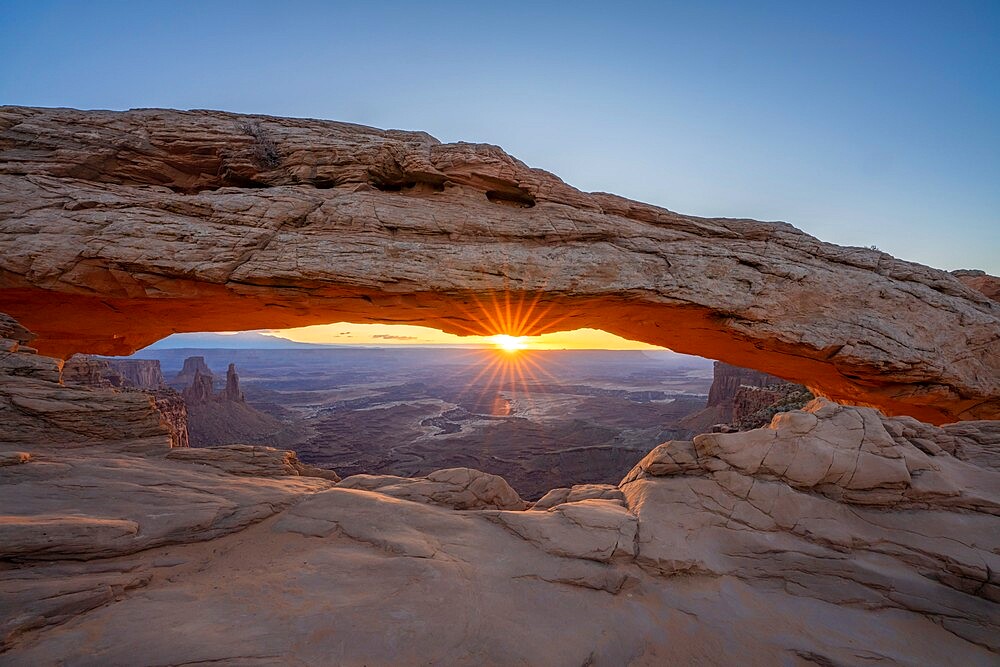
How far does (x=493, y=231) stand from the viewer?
449 inches

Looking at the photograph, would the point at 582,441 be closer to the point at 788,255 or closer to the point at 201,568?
the point at 788,255

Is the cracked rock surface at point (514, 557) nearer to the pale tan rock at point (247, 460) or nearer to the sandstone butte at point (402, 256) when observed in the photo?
the pale tan rock at point (247, 460)

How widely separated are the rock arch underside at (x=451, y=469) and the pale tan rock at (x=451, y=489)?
0.20ft

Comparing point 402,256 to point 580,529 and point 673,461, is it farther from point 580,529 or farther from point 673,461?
point 673,461

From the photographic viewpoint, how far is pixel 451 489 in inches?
334

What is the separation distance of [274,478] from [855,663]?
10919 mm

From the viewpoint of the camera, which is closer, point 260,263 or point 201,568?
point 201,568

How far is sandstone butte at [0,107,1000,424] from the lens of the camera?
32.2 ft

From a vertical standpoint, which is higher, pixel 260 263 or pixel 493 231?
pixel 493 231

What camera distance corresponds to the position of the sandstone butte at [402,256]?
983 centimetres

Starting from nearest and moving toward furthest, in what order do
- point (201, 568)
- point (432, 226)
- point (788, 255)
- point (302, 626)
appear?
point (302, 626)
point (201, 568)
point (432, 226)
point (788, 255)

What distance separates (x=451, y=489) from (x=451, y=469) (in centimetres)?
44

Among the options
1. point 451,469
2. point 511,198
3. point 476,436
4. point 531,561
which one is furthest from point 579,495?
point 476,436

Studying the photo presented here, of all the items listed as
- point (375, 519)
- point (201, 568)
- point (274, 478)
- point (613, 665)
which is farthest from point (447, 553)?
point (274, 478)
